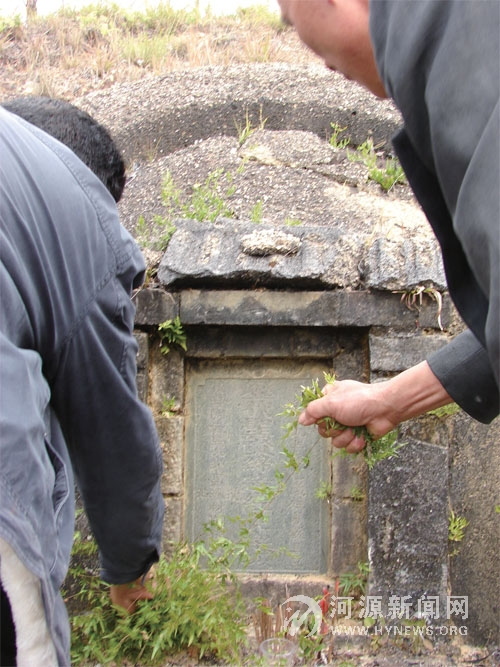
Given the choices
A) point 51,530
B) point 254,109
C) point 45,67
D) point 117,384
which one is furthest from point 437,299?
point 45,67

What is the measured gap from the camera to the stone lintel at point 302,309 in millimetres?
2934

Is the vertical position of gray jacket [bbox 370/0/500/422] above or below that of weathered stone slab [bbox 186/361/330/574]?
above

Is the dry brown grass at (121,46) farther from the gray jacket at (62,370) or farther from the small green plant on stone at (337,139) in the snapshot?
the gray jacket at (62,370)

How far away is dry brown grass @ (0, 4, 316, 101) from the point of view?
6.49m

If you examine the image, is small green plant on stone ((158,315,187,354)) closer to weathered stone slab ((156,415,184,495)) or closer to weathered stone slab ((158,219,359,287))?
weathered stone slab ((158,219,359,287))

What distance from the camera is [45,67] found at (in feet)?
22.0

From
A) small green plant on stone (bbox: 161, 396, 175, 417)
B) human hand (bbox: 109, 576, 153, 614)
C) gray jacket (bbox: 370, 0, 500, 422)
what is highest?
gray jacket (bbox: 370, 0, 500, 422)

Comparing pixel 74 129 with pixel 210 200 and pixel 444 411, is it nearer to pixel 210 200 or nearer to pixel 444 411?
pixel 210 200

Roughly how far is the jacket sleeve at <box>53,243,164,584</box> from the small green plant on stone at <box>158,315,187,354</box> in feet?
3.51

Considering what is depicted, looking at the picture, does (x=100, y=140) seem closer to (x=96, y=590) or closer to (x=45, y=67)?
(x=96, y=590)

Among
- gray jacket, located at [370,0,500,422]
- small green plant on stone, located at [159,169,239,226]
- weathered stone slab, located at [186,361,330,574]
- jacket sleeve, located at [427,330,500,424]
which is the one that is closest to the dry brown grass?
small green plant on stone, located at [159,169,239,226]

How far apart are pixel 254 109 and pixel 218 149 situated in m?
0.92

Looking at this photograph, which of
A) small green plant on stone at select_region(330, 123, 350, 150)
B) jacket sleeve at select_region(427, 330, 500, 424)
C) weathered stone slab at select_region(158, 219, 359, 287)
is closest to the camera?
jacket sleeve at select_region(427, 330, 500, 424)

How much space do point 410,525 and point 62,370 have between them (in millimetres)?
1791
